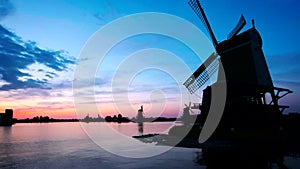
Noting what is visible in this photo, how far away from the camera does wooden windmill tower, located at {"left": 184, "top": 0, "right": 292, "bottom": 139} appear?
3444cm

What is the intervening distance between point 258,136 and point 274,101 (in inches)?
275

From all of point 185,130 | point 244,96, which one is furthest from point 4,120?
point 244,96

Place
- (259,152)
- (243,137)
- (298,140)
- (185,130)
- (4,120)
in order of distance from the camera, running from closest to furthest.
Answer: (259,152) → (298,140) → (243,137) → (185,130) → (4,120)

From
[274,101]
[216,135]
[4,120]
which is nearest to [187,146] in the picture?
[216,135]

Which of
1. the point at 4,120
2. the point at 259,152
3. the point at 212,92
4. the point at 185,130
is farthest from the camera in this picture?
the point at 4,120

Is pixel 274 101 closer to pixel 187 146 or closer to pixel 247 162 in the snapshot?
pixel 187 146

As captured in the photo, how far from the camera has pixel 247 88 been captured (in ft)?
116

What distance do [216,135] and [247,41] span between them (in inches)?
541

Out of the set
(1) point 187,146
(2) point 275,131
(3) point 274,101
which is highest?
(3) point 274,101

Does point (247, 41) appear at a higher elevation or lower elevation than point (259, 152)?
higher

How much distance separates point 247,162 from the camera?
22.3 metres

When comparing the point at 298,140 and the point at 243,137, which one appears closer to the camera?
the point at 298,140

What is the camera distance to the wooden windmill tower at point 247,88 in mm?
34438

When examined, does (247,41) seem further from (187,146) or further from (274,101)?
(187,146)
